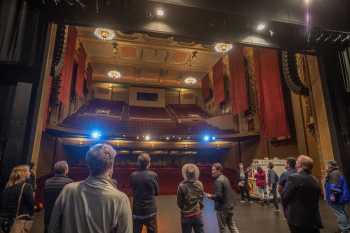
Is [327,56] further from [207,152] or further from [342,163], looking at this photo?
[207,152]

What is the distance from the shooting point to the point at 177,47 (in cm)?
1346

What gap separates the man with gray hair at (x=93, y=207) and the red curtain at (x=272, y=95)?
27.3ft

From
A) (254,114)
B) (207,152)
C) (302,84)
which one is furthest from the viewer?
(207,152)

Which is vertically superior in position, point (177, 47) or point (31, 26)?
point (177, 47)

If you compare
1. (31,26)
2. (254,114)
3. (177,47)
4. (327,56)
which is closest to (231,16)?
(327,56)

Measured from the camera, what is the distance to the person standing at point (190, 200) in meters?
2.64

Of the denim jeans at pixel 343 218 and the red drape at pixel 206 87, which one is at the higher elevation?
the red drape at pixel 206 87

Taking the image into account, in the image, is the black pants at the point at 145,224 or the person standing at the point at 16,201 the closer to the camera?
the person standing at the point at 16,201

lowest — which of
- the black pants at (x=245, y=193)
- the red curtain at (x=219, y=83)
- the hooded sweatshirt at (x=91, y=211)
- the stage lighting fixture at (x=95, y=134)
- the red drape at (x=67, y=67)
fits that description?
the black pants at (x=245, y=193)

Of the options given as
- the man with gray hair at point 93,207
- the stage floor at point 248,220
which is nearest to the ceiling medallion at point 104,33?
the stage floor at point 248,220

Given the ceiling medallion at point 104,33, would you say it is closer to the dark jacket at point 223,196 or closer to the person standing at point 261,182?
the person standing at point 261,182

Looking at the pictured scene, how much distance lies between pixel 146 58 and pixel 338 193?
1358 cm

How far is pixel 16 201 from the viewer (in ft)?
8.13

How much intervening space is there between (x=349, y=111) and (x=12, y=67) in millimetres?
5588
